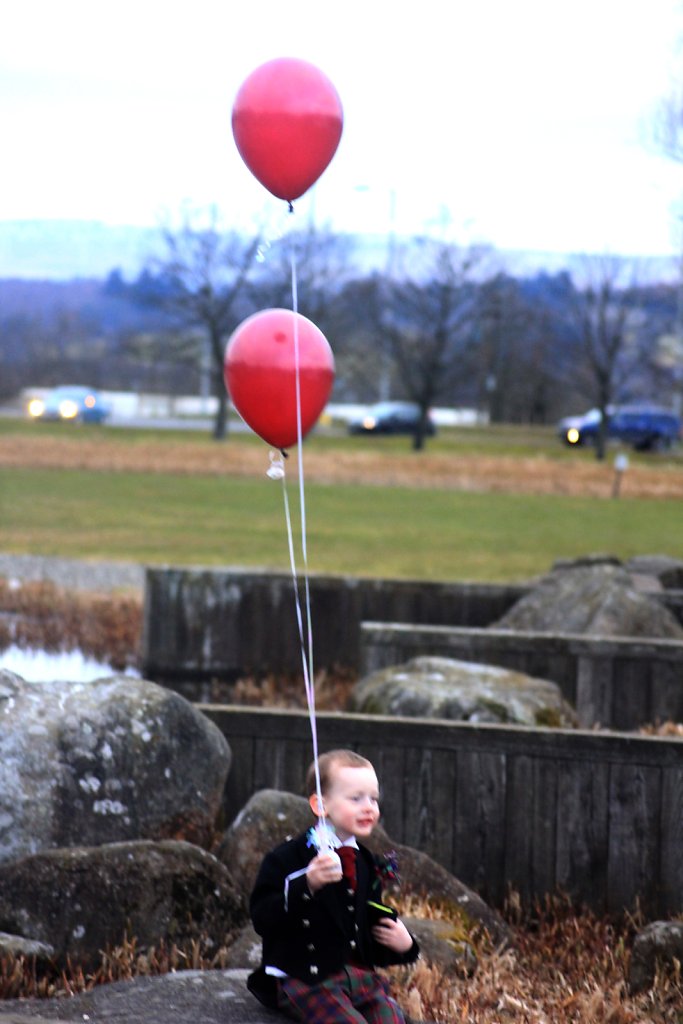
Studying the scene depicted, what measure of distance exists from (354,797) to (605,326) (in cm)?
5941

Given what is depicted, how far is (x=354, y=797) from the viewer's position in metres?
4.16

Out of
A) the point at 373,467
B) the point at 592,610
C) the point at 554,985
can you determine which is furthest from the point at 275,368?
the point at 373,467

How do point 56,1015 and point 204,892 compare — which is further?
point 204,892

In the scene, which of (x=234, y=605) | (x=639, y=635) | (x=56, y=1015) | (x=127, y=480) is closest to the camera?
(x=56, y=1015)

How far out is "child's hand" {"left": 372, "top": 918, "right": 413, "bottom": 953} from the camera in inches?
167

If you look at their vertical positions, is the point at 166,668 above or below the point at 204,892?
below

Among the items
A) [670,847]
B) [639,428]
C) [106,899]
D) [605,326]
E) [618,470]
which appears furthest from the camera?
[605,326]

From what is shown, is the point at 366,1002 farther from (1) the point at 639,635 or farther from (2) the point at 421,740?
(1) the point at 639,635

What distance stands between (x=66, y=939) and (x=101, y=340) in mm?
126256

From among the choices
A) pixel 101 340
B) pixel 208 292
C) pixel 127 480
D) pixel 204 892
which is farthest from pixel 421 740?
pixel 101 340

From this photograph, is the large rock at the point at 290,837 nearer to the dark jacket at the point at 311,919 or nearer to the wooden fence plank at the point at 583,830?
the wooden fence plank at the point at 583,830

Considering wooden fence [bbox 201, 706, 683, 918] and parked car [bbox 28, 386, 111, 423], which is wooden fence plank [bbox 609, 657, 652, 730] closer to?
wooden fence [bbox 201, 706, 683, 918]

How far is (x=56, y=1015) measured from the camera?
4.55 m

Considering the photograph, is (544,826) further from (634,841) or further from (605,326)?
(605,326)
